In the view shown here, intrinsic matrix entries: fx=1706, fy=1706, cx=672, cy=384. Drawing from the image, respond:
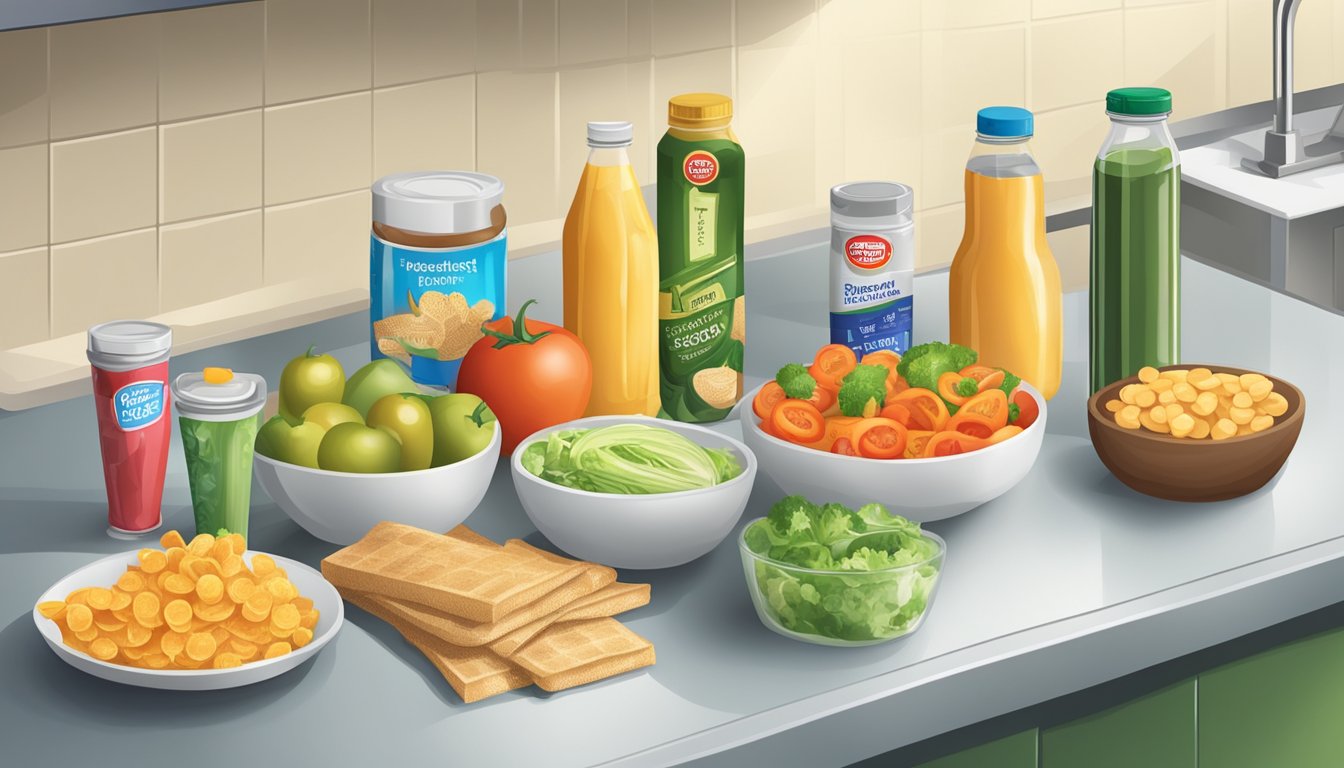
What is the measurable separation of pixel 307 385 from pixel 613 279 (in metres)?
0.29

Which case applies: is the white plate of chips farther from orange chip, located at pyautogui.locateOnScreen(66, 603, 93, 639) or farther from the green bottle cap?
the green bottle cap

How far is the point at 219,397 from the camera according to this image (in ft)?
4.38

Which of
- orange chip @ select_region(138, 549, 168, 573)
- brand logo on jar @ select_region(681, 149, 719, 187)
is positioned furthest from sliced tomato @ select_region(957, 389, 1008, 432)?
orange chip @ select_region(138, 549, 168, 573)

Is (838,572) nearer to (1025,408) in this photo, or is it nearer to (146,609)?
(1025,408)

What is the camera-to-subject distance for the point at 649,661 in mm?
1219

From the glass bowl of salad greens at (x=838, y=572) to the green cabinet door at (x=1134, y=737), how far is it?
0.53ft

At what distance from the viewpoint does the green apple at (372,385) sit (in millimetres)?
1470

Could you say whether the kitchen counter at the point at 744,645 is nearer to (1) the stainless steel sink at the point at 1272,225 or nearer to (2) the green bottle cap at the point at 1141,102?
(2) the green bottle cap at the point at 1141,102

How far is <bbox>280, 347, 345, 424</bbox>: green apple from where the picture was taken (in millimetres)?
1468

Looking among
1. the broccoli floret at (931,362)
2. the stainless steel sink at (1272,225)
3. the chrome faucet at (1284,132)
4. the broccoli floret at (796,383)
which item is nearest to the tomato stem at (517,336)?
the broccoli floret at (796,383)

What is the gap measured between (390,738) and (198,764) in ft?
0.41

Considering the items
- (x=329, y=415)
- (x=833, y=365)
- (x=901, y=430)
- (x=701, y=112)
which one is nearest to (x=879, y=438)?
(x=901, y=430)

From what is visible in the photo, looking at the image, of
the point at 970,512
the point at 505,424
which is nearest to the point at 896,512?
the point at 970,512

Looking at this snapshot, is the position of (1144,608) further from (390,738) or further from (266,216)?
(266,216)
